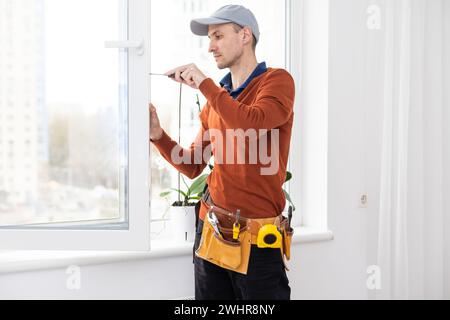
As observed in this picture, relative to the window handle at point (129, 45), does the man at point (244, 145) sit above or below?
below

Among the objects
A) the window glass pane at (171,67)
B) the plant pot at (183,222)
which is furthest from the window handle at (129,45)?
the plant pot at (183,222)

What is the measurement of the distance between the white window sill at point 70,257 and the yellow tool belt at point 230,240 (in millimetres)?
270

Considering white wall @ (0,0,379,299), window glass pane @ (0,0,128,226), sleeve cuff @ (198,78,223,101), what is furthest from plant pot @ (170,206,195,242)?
sleeve cuff @ (198,78,223,101)

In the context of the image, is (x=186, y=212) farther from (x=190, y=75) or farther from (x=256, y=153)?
(x=190, y=75)

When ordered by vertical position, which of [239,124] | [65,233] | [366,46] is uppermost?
[366,46]

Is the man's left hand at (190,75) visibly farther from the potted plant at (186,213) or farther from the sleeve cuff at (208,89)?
the potted plant at (186,213)

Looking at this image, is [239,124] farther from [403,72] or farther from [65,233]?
[403,72]

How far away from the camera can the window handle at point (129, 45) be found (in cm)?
124


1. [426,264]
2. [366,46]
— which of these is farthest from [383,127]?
[426,264]

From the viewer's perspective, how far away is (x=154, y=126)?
4.42 ft

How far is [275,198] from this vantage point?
1.33 meters

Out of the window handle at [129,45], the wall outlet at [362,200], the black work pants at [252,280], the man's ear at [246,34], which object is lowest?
the black work pants at [252,280]
